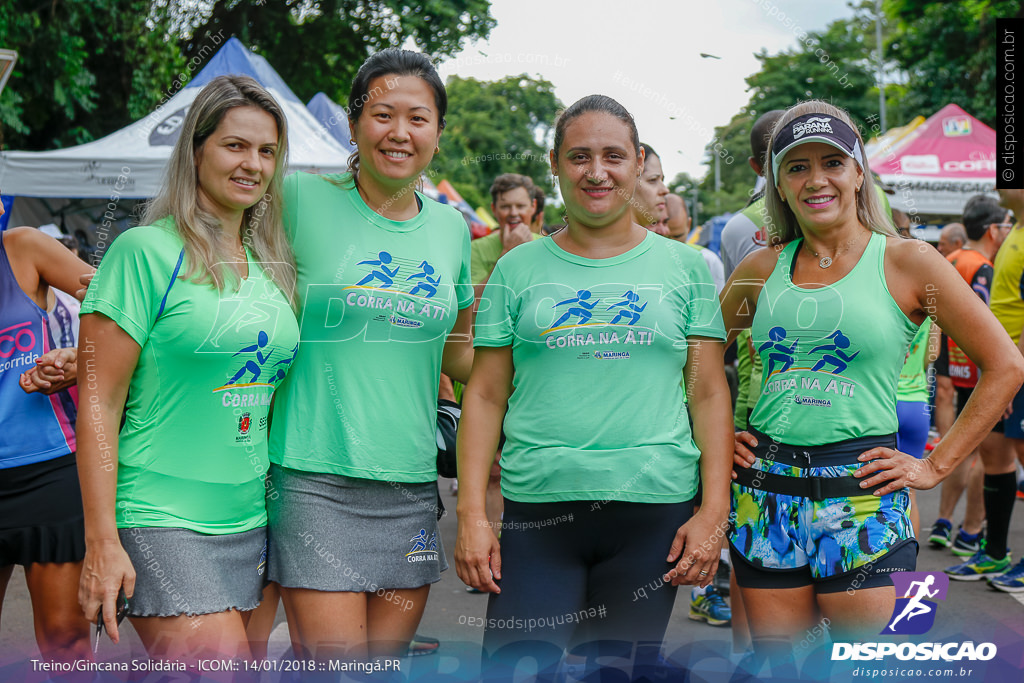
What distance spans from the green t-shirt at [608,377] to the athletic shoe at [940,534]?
420 cm

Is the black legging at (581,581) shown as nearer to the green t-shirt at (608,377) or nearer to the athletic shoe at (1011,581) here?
the green t-shirt at (608,377)

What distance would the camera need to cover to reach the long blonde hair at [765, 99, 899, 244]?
252 cm

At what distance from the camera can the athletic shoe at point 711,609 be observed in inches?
177

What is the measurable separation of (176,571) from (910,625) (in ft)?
6.09

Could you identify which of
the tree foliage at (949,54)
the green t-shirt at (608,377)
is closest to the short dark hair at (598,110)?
the green t-shirt at (608,377)

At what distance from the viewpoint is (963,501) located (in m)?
7.17

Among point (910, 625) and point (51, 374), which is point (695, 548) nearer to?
point (910, 625)

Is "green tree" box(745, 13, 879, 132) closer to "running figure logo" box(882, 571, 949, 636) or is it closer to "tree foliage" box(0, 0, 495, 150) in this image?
"tree foliage" box(0, 0, 495, 150)

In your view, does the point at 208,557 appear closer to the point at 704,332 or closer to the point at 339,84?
the point at 704,332

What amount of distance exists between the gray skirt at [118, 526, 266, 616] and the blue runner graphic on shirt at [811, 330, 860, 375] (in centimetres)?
163

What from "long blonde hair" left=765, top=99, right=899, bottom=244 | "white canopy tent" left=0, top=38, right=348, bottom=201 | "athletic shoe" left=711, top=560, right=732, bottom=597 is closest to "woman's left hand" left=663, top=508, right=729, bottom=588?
"long blonde hair" left=765, top=99, right=899, bottom=244

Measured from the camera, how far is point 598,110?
2406 mm

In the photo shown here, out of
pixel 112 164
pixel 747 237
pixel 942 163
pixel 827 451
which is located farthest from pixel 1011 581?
pixel 942 163

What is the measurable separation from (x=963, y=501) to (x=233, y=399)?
262 inches
